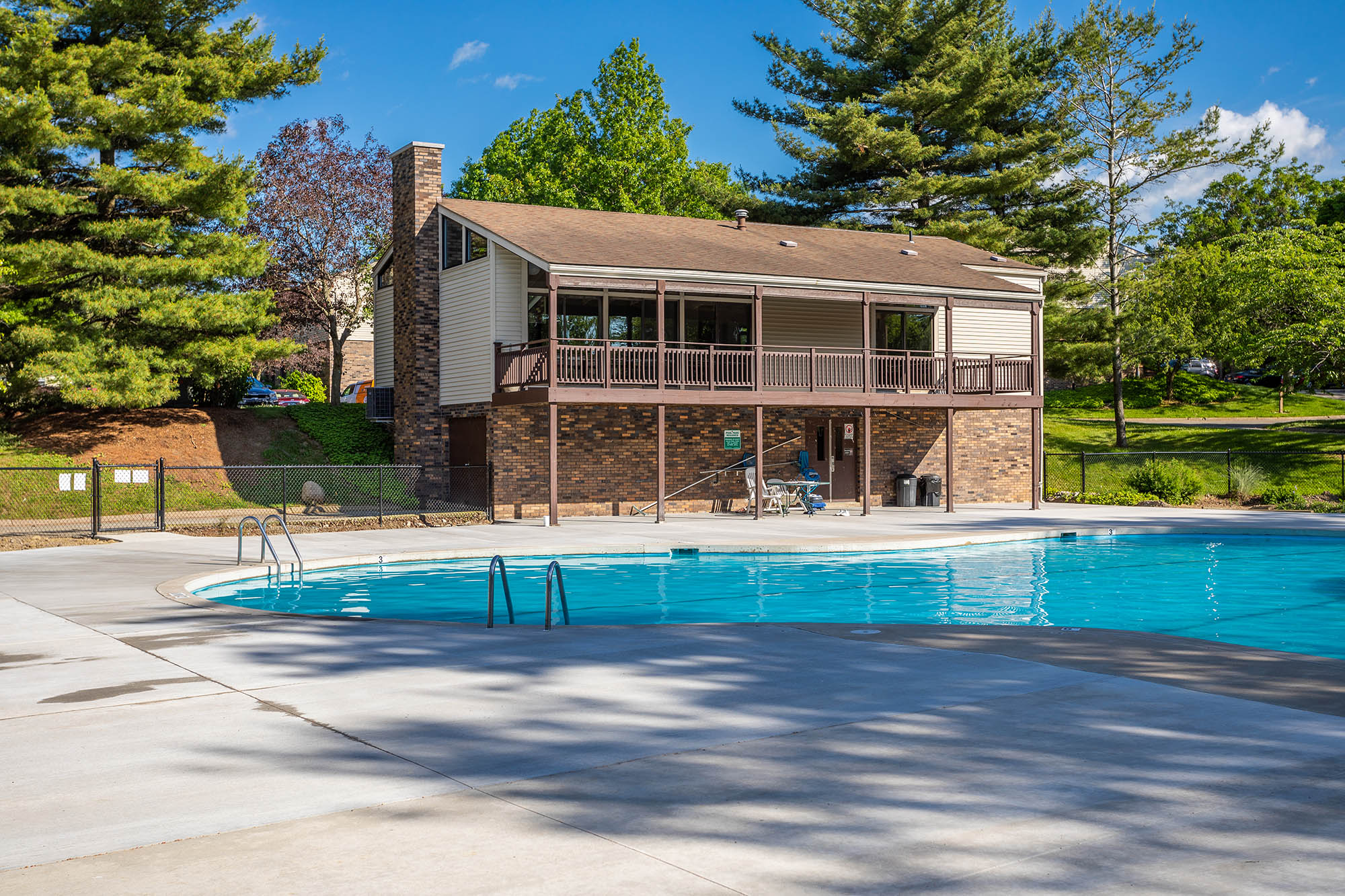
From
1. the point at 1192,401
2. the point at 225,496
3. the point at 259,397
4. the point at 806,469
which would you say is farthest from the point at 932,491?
the point at 1192,401

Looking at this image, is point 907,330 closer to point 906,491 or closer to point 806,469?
point 906,491

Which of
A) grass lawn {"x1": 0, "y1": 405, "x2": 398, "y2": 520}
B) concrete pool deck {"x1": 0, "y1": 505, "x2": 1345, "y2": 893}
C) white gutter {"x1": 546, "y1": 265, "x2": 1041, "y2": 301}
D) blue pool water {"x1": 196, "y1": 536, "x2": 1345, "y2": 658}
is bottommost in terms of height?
blue pool water {"x1": 196, "y1": 536, "x2": 1345, "y2": 658}

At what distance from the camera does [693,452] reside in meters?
28.6

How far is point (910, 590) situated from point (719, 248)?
51.0ft

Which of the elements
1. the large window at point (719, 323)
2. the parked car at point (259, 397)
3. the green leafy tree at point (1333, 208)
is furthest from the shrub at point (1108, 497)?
the parked car at point (259, 397)

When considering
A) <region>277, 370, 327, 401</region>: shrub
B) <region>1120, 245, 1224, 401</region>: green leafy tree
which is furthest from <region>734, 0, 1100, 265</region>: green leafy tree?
<region>277, 370, 327, 401</region>: shrub

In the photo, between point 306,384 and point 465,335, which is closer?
point 465,335

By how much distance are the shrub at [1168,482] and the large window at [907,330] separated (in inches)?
275

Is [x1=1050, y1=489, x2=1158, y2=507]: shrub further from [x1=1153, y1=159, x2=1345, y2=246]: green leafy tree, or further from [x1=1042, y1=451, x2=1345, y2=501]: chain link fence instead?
[x1=1153, y1=159, x2=1345, y2=246]: green leafy tree

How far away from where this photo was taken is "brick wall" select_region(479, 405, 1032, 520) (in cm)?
2672

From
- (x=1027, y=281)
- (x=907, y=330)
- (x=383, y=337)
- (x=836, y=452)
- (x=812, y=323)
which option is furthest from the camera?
(x=1027, y=281)

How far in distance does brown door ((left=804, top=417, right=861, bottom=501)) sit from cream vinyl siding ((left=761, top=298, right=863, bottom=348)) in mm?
2137

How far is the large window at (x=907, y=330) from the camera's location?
31.6 m

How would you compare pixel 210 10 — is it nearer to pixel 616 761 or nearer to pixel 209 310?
pixel 209 310
